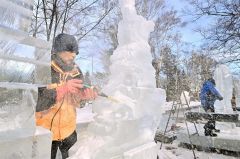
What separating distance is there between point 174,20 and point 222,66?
9.47 metres

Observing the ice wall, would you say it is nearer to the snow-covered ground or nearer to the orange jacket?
the orange jacket

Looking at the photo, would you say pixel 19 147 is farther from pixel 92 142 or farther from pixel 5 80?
pixel 92 142

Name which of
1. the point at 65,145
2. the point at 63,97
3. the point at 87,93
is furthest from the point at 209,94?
the point at 63,97

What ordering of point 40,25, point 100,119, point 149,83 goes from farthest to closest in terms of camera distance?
point 40,25
point 149,83
point 100,119

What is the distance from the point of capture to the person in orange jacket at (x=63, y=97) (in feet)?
8.86

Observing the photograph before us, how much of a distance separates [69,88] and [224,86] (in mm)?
9994

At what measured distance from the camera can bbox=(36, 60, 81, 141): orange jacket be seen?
2.75 meters

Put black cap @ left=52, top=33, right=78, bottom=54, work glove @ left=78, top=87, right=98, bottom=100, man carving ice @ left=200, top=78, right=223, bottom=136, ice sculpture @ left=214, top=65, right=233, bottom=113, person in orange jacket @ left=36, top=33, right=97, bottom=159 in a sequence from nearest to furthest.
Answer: person in orange jacket @ left=36, top=33, right=97, bottom=159 < work glove @ left=78, top=87, right=98, bottom=100 < black cap @ left=52, top=33, right=78, bottom=54 < man carving ice @ left=200, top=78, right=223, bottom=136 < ice sculpture @ left=214, top=65, right=233, bottom=113

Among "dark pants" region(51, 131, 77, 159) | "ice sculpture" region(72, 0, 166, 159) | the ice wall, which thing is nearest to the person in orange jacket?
"dark pants" region(51, 131, 77, 159)

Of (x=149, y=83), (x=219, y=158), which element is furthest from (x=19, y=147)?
(x=219, y=158)

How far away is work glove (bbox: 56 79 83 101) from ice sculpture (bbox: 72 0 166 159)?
2.09 feet

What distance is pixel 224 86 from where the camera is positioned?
454 inches

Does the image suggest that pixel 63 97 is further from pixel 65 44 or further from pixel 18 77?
pixel 18 77

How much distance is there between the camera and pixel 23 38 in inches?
64.8
